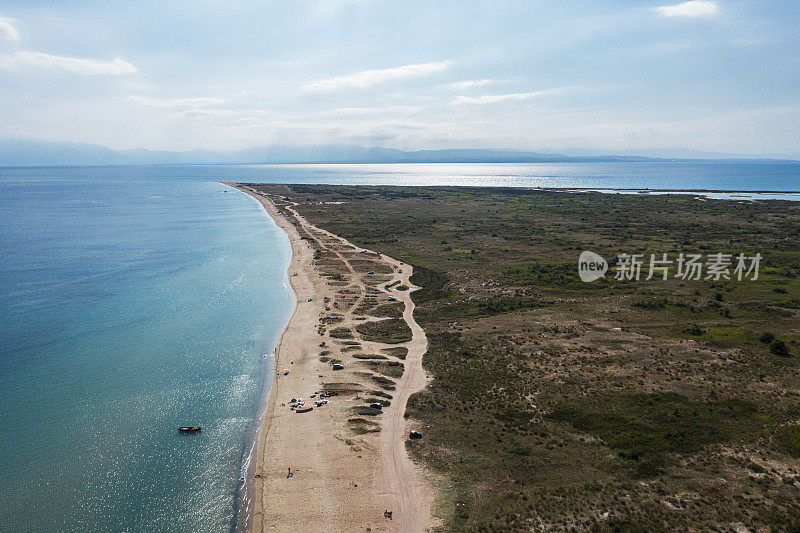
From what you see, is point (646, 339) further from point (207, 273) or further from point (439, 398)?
point (207, 273)

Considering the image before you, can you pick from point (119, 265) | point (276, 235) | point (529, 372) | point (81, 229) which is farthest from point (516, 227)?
point (81, 229)

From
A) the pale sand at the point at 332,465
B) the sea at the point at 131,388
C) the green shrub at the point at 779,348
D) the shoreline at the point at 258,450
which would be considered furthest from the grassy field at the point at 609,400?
the sea at the point at 131,388

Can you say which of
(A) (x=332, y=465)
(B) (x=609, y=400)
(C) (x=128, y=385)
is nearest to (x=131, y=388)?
(C) (x=128, y=385)

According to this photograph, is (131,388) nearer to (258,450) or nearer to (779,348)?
(258,450)

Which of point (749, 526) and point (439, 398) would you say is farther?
point (439, 398)

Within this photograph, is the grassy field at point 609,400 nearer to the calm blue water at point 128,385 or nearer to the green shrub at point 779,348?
the green shrub at point 779,348

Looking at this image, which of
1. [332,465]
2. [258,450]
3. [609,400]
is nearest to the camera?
[332,465]
